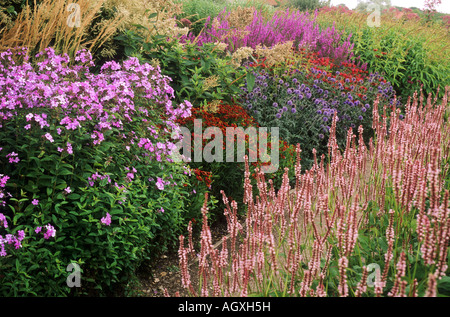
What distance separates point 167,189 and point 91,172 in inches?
26.8

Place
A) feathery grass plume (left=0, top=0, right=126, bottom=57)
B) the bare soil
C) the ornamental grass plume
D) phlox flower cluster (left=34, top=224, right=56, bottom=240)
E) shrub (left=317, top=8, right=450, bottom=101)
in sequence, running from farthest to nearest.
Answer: shrub (left=317, top=8, right=450, bottom=101), feathery grass plume (left=0, top=0, right=126, bottom=57), the bare soil, phlox flower cluster (left=34, top=224, right=56, bottom=240), the ornamental grass plume

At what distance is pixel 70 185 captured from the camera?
8.76ft

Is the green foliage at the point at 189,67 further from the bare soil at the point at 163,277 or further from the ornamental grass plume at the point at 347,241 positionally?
the ornamental grass plume at the point at 347,241

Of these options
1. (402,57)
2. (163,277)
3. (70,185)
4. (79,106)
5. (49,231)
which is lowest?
(163,277)

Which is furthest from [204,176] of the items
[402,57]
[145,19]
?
[402,57]

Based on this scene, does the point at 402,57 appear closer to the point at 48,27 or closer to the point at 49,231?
the point at 48,27

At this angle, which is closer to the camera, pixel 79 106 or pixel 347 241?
pixel 347 241

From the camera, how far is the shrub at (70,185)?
8.12 feet

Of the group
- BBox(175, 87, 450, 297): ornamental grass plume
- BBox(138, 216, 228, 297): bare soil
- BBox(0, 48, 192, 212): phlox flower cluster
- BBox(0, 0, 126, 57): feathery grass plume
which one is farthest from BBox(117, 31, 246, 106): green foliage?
BBox(175, 87, 450, 297): ornamental grass plume

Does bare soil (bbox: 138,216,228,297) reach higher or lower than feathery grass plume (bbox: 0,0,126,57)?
lower

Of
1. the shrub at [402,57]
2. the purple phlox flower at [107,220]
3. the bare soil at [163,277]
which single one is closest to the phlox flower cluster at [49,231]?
the purple phlox flower at [107,220]

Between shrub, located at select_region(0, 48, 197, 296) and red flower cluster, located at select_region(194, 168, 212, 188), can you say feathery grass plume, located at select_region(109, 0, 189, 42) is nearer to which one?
shrub, located at select_region(0, 48, 197, 296)

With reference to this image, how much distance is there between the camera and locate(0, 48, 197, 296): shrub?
8.12 feet
